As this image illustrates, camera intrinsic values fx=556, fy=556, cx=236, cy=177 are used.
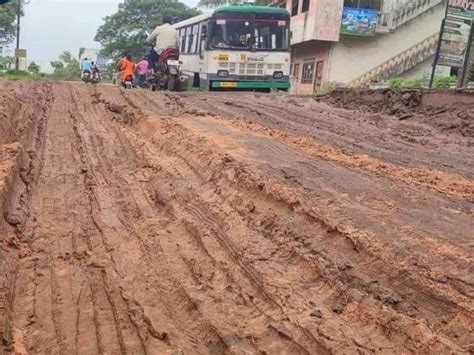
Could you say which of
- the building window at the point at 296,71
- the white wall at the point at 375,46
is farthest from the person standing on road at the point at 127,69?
the building window at the point at 296,71

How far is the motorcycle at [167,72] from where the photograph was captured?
17.8 m

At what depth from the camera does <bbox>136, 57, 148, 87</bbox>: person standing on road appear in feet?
62.0

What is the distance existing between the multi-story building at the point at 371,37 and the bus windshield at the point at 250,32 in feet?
32.1

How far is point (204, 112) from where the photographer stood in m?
10.4

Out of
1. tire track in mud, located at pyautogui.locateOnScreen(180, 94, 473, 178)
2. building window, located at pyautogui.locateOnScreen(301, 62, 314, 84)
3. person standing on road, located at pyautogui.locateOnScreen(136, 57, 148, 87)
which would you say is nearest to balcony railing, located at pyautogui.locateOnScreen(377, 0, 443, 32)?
building window, located at pyautogui.locateOnScreen(301, 62, 314, 84)

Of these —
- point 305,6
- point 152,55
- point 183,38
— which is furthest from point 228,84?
point 305,6

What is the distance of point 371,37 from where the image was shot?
1147 inches

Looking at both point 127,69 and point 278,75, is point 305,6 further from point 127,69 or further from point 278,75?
point 127,69

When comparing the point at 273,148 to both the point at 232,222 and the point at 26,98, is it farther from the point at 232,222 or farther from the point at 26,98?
the point at 26,98

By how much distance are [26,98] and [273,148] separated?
21.6 feet

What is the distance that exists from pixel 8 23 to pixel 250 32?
3460 cm

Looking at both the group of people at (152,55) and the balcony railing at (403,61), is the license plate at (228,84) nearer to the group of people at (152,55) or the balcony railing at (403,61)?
the group of people at (152,55)

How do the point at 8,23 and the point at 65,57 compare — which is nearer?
the point at 8,23

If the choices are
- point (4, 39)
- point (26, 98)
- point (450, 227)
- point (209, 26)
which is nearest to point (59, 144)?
point (26, 98)
